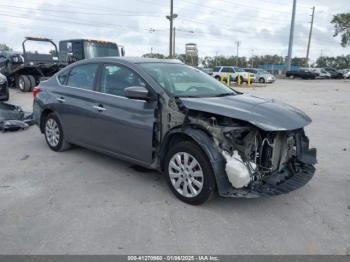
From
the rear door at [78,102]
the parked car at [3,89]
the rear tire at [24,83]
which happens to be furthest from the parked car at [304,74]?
the rear door at [78,102]

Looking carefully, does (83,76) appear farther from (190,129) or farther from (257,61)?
(257,61)

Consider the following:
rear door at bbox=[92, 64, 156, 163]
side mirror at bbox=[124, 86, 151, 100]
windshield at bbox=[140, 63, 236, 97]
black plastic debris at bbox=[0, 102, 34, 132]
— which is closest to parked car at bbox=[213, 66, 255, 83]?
black plastic debris at bbox=[0, 102, 34, 132]

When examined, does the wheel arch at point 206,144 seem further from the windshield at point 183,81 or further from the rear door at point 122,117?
the windshield at point 183,81

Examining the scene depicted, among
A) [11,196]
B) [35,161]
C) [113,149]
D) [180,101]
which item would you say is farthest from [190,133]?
[35,161]

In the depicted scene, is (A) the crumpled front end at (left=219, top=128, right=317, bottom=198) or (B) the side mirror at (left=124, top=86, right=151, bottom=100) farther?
(B) the side mirror at (left=124, top=86, right=151, bottom=100)

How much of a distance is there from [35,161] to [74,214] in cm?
221

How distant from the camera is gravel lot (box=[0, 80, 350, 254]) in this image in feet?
10.7

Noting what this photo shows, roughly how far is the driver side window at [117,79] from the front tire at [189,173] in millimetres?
1020

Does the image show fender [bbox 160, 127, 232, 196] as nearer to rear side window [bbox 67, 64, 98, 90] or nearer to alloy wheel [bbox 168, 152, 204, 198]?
alloy wheel [bbox 168, 152, 204, 198]

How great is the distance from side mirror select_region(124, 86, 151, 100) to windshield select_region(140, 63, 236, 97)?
0.25 m

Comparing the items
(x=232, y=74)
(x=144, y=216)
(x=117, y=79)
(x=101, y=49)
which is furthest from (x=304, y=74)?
(x=144, y=216)

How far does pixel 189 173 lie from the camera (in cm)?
402

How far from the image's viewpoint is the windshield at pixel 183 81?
452 cm

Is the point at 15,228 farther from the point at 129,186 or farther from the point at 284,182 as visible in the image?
the point at 284,182
